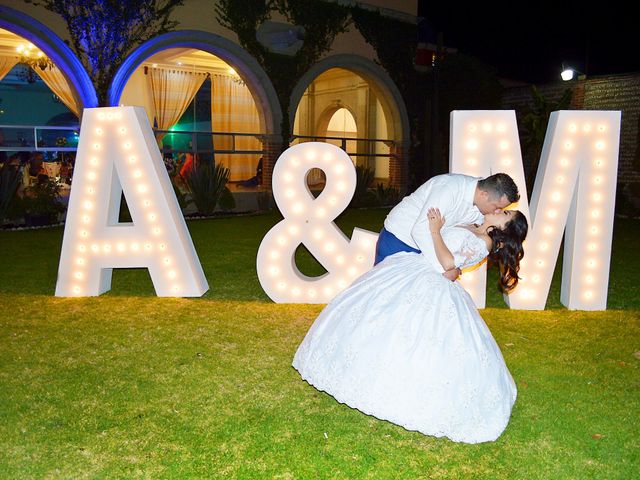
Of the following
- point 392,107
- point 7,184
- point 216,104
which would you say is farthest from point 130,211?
point 216,104

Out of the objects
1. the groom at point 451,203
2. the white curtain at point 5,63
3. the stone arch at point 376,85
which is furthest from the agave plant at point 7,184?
the groom at point 451,203

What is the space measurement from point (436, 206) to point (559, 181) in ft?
10.1

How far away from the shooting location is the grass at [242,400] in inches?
128

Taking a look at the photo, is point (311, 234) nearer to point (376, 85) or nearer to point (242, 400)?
point (242, 400)

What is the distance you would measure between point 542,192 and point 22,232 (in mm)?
9386

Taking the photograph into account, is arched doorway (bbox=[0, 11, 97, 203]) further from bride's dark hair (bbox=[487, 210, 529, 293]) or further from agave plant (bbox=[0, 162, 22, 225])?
bride's dark hair (bbox=[487, 210, 529, 293])

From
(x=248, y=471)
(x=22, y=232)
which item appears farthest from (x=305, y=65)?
(x=248, y=471)

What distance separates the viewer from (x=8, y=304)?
246 inches

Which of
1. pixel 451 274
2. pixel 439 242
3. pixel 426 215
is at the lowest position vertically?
pixel 451 274

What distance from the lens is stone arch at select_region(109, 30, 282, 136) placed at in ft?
45.9

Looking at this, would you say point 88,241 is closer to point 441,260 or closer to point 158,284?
point 158,284

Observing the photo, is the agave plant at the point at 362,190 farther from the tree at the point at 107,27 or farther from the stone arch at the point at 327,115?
the stone arch at the point at 327,115

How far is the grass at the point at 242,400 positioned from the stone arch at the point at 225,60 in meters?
8.70

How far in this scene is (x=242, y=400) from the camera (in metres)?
4.00
